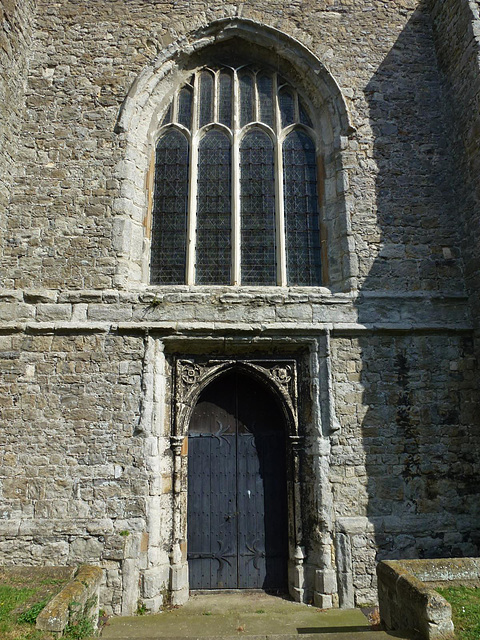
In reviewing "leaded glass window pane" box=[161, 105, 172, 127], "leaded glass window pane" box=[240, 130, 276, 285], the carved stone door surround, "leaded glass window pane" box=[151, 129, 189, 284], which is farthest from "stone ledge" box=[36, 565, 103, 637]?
"leaded glass window pane" box=[161, 105, 172, 127]

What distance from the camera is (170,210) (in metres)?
7.00

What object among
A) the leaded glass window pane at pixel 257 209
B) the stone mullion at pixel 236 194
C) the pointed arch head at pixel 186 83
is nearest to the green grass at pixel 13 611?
the pointed arch head at pixel 186 83

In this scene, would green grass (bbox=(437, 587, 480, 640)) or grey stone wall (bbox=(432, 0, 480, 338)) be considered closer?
green grass (bbox=(437, 587, 480, 640))

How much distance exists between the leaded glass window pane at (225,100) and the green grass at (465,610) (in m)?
6.52

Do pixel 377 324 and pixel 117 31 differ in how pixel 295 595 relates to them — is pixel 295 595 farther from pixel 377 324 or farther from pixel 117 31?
pixel 117 31

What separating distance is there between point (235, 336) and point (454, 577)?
11.2 ft

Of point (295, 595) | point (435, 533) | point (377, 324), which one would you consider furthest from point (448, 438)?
point (295, 595)

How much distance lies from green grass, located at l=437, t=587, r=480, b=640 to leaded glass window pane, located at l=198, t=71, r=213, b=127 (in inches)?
263

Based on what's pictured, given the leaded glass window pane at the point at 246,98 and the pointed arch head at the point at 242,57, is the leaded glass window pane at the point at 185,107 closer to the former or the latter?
the pointed arch head at the point at 242,57

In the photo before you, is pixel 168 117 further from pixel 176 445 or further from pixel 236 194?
pixel 176 445

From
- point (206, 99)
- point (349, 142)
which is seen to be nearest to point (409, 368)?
point (349, 142)

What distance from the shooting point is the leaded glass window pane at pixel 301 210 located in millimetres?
6824

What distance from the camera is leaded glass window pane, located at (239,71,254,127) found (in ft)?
24.3

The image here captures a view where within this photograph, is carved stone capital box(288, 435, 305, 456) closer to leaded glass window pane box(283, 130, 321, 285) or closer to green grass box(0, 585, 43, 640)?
leaded glass window pane box(283, 130, 321, 285)
